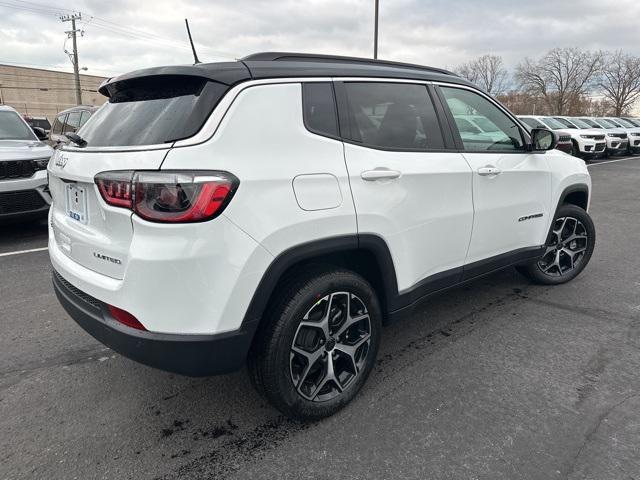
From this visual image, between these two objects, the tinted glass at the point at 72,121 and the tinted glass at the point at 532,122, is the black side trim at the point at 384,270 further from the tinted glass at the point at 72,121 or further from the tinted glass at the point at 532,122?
the tinted glass at the point at 532,122

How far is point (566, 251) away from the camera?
445 cm

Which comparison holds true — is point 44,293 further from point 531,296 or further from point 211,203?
point 531,296

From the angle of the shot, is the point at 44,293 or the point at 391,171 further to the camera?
the point at 44,293

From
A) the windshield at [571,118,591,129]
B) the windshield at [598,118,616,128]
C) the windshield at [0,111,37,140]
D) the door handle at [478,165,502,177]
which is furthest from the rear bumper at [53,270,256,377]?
the windshield at [598,118,616,128]

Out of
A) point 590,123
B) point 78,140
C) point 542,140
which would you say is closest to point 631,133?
point 590,123

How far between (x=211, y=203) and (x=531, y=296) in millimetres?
3355

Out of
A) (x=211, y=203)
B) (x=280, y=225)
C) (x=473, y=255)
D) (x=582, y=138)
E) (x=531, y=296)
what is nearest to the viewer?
(x=211, y=203)

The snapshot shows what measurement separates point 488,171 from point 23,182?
568 centimetres

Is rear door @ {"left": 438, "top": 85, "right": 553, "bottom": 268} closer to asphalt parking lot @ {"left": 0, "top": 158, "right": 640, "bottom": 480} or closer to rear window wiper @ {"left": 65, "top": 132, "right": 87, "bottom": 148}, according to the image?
asphalt parking lot @ {"left": 0, "top": 158, "right": 640, "bottom": 480}

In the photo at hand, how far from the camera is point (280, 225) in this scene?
6.87 ft

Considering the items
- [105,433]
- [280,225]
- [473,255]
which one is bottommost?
[105,433]

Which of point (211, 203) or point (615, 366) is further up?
point (211, 203)

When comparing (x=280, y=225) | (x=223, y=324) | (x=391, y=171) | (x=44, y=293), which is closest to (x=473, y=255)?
(x=391, y=171)

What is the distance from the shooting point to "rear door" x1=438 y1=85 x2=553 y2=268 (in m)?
3.22
